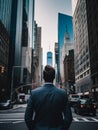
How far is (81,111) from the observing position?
2073cm

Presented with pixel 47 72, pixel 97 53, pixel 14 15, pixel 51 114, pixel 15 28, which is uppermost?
pixel 14 15

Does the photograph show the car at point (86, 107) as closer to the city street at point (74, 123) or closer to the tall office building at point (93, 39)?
the city street at point (74, 123)

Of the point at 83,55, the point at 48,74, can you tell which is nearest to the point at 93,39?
the point at 83,55

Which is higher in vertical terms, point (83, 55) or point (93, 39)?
point (93, 39)

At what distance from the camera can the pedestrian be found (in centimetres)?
351

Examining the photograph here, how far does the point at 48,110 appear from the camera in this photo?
357 cm

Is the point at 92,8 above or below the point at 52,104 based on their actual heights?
above

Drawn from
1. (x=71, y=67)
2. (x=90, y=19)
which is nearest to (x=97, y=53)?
(x=90, y=19)

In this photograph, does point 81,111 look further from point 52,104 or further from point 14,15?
point 14,15

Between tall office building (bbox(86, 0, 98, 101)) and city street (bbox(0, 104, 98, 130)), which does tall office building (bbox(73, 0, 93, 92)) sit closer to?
tall office building (bbox(86, 0, 98, 101))

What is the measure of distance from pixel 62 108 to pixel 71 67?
167m

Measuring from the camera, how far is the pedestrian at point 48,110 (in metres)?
3.51

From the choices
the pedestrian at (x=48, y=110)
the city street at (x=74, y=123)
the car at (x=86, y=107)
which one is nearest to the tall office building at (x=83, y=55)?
the car at (x=86, y=107)

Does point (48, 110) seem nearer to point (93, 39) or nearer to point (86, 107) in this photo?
point (86, 107)
